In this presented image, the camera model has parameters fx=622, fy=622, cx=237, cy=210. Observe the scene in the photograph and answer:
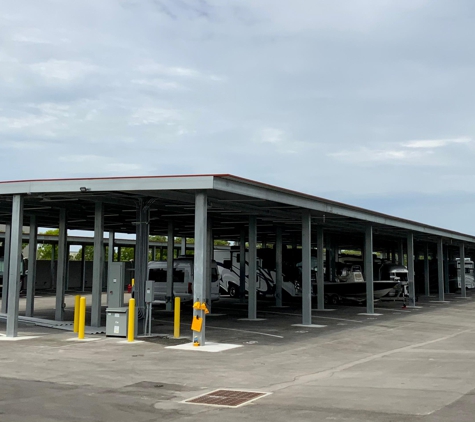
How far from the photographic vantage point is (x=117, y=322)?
15820 mm

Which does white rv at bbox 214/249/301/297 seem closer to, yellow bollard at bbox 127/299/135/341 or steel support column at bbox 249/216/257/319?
steel support column at bbox 249/216/257/319

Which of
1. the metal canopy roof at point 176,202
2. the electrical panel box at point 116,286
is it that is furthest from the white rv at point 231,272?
the electrical panel box at point 116,286

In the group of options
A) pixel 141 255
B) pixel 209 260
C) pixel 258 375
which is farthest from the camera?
pixel 209 260

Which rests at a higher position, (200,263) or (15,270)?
(200,263)

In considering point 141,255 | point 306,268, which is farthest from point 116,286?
point 306,268

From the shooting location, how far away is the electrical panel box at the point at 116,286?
53.2ft

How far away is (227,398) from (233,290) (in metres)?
27.2

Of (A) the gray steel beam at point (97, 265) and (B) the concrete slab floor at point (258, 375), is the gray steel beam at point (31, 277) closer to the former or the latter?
(B) the concrete slab floor at point (258, 375)

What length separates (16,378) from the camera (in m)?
10.2

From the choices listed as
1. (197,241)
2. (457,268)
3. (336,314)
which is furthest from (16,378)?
(457,268)

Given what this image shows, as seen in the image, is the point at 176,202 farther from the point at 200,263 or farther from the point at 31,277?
the point at 31,277

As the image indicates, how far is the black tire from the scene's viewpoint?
35.7 meters

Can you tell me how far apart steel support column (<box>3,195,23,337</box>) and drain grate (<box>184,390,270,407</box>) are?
8520mm

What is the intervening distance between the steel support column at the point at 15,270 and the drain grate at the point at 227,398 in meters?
8.52
